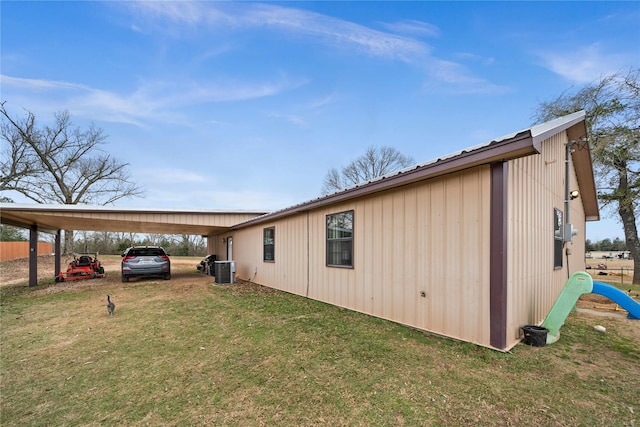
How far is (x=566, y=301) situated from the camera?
4043mm

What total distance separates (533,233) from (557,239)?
2.12 meters

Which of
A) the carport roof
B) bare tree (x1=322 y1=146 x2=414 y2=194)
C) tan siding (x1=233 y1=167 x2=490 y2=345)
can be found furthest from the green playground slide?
bare tree (x1=322 y1=146 x2=414 y2=194)

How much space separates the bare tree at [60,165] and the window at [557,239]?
29498mm

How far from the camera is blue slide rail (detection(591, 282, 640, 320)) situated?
4508mm

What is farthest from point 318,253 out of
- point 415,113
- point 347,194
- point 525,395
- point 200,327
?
point 415,113

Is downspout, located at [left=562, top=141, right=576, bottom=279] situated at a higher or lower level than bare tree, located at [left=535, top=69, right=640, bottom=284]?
lower

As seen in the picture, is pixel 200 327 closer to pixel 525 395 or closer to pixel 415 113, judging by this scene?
pixel 525 395

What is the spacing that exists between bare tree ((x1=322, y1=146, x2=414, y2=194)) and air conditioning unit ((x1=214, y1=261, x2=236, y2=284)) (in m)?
18.2

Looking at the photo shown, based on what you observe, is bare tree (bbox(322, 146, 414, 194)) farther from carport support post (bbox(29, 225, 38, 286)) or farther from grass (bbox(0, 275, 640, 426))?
grass (bbox(0, 275, 640, 426))

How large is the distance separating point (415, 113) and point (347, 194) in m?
9.08

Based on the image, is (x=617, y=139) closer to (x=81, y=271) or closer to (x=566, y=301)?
(x=566, y=301)

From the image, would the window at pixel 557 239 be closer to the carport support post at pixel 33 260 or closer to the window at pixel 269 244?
the window at pixel 269 244

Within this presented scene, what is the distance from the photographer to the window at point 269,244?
32.3 ft

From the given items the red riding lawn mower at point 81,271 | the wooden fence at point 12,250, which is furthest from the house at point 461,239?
the wooden fence at point 12,250
